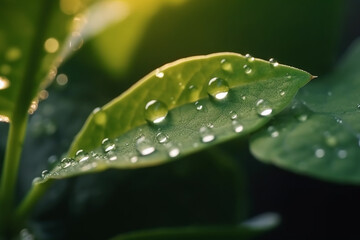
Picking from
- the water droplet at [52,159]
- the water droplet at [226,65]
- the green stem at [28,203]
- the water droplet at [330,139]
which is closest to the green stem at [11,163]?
the green stem at [28,203]

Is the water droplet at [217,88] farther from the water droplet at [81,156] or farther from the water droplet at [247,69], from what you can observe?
the water droplet at [81,156]

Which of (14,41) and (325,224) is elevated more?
(14,41)

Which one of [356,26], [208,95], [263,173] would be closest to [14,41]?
[208,95]

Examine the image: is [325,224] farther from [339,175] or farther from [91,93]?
[339,175]

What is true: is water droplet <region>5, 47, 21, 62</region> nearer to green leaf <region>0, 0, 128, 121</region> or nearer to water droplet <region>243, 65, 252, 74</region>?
green leaf <region>0, 0, 128, 121</region>

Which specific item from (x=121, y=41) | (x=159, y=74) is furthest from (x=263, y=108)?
(x=121, y=41)

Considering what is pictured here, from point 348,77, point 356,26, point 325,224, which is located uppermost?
point 356,26

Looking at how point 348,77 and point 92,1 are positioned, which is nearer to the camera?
point 348,77

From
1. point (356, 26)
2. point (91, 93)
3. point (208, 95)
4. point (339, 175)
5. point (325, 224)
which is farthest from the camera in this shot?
point (356, 26)

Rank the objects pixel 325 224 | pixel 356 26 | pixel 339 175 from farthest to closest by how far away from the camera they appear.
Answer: pixel 356 26 → pixel 325 224 → pixel 339 175
